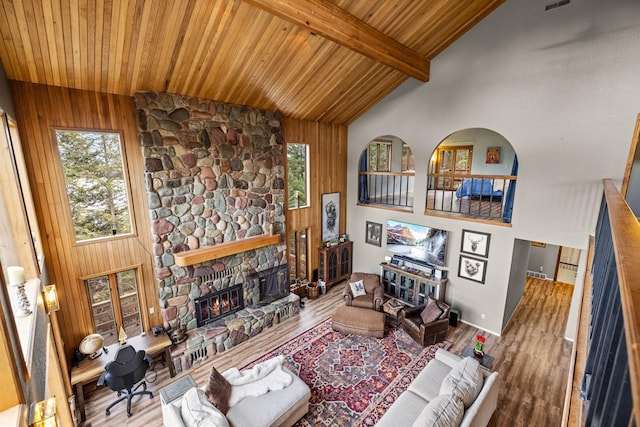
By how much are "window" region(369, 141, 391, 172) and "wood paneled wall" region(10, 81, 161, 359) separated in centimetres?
625

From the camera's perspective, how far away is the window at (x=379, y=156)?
9188 millimetres

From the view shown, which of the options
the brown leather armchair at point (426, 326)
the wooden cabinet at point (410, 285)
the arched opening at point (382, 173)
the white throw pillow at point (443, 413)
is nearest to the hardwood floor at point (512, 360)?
the brown leather armchair at point (426, 326)

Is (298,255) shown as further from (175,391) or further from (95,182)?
(95,182)

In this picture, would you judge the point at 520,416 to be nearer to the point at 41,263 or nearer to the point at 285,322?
the point at 285,322

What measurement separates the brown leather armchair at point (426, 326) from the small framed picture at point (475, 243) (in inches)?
54.1

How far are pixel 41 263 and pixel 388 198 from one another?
25.8 feet

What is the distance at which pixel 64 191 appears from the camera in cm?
439

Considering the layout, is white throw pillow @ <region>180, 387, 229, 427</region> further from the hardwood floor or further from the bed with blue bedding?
the bed with blue bedding

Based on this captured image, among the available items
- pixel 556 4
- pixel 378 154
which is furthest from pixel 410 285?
pixel 556 4

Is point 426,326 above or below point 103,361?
below

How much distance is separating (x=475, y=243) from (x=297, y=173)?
14.9ft

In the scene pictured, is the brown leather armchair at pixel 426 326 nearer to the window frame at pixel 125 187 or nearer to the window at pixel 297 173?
the window at pixel 297 173

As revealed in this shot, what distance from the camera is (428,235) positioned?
23.1 ft

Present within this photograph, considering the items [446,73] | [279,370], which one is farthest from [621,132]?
[279,370]
